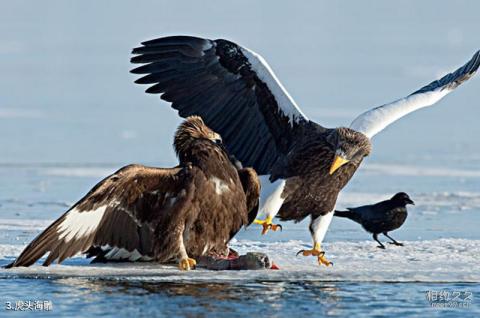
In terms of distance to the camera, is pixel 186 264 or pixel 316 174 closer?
pixel 186 264

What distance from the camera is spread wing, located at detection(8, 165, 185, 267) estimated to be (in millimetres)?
5965

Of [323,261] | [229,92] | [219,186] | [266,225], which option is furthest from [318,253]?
[229,92]

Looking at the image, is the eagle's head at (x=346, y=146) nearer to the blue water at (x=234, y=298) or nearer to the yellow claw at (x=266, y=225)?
the yellow claw at (x=266, y=225)

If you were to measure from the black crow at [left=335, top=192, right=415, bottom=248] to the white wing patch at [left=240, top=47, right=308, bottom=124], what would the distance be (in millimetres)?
999

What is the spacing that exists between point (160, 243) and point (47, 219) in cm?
220

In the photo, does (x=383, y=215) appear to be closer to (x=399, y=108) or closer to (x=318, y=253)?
(x=399, y=108)

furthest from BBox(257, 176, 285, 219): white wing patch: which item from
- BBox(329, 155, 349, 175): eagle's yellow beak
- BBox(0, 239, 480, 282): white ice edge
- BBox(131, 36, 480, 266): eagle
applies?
BBox(329, 155, 349, 175): eagle's yellow beak

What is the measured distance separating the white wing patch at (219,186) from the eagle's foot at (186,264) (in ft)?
1.37

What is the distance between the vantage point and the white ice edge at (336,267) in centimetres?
599

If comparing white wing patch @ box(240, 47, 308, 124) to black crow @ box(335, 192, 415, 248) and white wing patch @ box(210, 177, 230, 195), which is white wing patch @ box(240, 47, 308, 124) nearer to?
black crow @ box(335, 192, 415, 248)

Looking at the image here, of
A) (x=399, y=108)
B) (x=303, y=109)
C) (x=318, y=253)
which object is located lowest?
(x=318, y=253)

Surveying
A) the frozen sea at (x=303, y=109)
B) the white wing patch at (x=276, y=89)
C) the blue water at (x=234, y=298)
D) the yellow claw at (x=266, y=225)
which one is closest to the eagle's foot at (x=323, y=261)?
the frozen sea at (x=303, y=109)

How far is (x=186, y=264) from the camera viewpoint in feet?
20.4

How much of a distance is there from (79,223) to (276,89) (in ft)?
6.54
